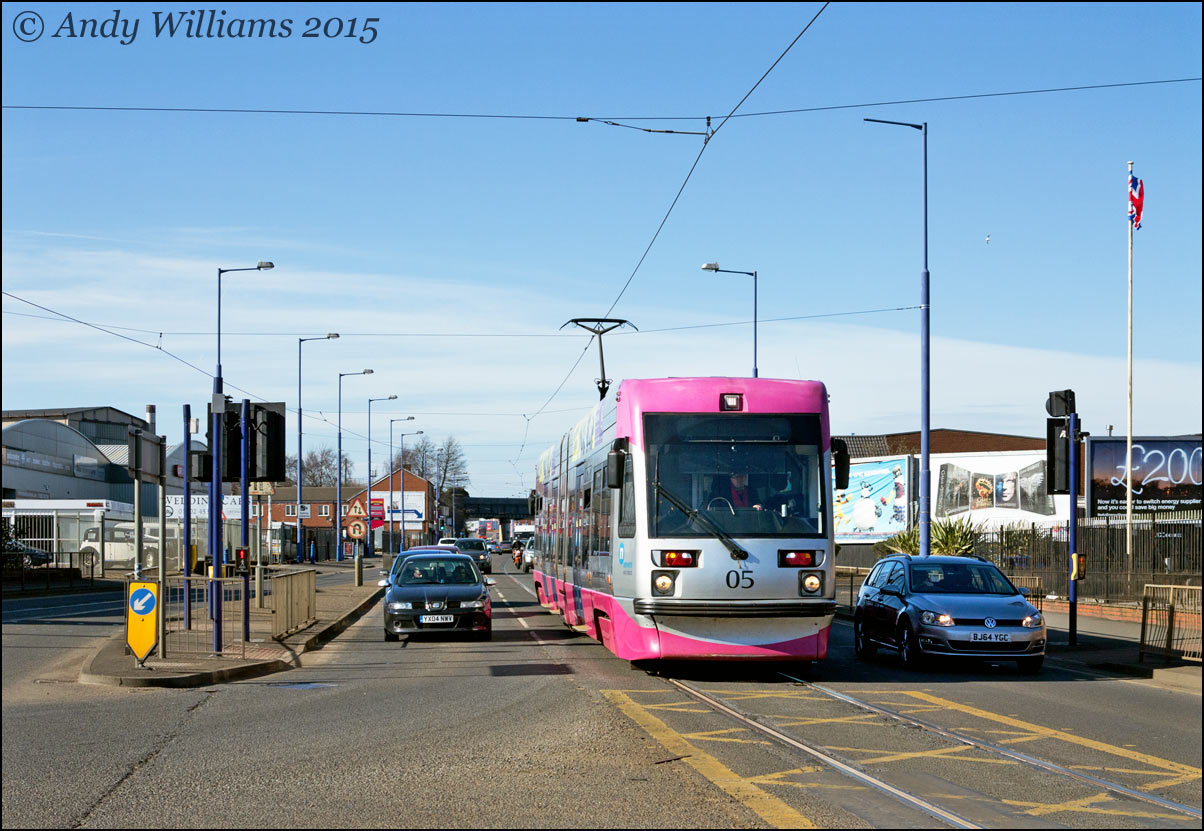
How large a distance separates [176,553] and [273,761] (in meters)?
49.9

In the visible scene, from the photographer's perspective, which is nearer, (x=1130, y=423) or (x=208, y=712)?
(x=208, y=712)

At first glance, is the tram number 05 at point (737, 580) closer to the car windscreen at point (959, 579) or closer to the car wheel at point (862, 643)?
the car windscreen at point (959, 579)

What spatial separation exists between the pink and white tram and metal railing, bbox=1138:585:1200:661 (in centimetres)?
518

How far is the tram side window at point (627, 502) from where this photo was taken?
14562mm

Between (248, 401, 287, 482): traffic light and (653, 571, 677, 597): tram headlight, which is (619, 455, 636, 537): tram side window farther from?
(248, 401, 287, 482): traffic light

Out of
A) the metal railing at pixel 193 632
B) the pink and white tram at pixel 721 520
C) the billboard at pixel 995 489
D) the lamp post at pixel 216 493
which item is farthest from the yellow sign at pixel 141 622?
the billboard at pixel 995 489

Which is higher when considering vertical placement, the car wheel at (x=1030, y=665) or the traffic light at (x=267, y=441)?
the traffic light at (x=267, y=441)

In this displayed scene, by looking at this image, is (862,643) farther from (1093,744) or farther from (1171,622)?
(1093,744)

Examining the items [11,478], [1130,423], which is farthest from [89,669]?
[11,478]

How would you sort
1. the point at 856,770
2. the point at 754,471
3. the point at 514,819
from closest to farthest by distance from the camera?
the point at 514,819 → the point at 856,770 → the point at 754,471

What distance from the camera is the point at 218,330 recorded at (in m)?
31.1

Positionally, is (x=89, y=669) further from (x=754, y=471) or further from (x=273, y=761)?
(x=754, y=471)

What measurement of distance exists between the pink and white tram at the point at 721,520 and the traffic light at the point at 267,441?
6543 millimetres

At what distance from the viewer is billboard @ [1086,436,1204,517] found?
1622 inches
